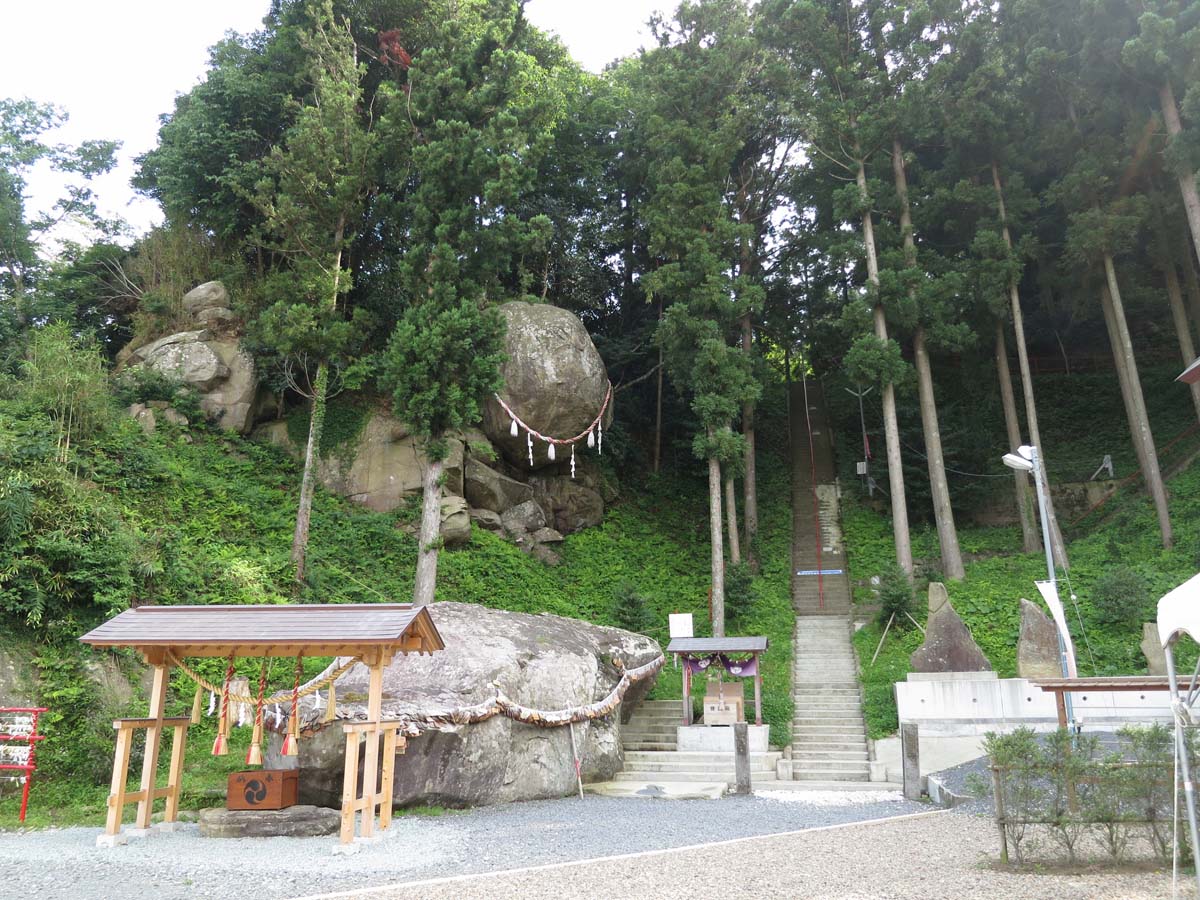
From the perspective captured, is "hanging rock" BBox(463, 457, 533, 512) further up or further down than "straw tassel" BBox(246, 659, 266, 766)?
further up

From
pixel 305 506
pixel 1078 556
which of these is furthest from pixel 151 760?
pixel 1078 556

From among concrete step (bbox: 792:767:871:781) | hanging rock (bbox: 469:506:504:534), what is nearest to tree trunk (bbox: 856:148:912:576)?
concrete step (bbox: 792:767:871:781)

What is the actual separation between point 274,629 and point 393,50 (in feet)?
59.0

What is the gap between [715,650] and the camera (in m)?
15.8

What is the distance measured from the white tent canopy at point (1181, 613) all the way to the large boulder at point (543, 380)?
1786 cm

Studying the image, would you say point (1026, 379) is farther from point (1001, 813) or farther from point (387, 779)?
point (387, 779)

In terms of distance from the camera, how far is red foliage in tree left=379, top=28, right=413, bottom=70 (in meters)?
21.1

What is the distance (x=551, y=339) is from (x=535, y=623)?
1080 centimetres

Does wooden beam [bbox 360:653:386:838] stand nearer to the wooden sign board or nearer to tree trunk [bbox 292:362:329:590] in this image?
the wooden sign board

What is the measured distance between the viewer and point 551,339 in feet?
75.8

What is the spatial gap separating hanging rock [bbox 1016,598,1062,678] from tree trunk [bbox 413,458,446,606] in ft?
37.4

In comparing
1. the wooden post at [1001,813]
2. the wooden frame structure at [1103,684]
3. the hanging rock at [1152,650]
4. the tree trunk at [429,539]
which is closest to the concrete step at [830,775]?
the wooden frame structure at [1103,684]

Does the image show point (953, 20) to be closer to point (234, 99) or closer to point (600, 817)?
point (234, 99)

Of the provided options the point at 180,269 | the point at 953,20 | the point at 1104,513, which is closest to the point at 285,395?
the point at 180,269
